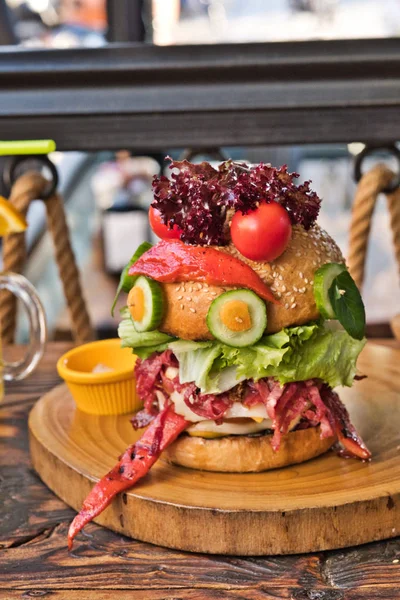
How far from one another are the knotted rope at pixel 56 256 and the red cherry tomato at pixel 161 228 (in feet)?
4.19

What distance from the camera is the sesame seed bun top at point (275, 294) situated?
1.33 m

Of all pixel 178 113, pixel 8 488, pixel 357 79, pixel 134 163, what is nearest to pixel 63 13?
pixel 134 163

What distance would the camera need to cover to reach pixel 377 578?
1.15 metres

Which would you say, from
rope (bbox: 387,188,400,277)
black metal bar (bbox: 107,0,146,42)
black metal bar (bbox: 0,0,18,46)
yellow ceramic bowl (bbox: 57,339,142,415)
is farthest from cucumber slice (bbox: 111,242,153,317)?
black metal bar (bbox: 0,0,18,46)

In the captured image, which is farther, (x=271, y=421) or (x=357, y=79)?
(x=357, y=79)

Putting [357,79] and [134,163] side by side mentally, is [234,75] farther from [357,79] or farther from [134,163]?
[134,163]

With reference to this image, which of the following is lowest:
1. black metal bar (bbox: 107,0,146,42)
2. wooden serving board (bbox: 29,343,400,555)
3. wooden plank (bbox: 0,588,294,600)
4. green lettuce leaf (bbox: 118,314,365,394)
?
wooden plank (bbox: 0,588,294,600)

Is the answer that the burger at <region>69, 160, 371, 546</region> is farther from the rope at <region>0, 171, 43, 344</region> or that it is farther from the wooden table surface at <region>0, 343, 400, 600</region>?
the rope at <region>0, 171, 43, 344</region>

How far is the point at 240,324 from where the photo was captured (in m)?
1.29

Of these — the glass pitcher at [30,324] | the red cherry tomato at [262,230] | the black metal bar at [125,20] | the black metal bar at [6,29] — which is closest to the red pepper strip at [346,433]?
the red cherry tomato at [262,230]

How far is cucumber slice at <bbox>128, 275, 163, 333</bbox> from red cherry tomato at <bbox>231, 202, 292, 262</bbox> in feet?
0.55

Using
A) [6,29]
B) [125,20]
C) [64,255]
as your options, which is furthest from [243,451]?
[6,29]

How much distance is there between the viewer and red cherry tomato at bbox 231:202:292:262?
4.23 feet

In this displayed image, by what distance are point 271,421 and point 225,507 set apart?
0.21 meters
